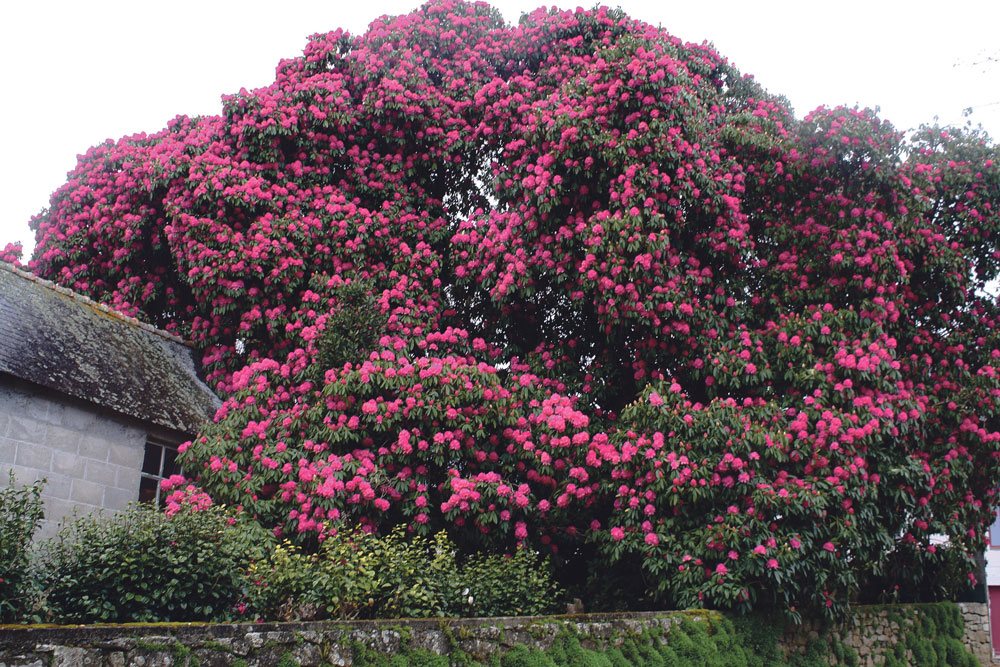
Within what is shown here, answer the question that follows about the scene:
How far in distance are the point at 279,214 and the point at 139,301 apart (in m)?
3.17

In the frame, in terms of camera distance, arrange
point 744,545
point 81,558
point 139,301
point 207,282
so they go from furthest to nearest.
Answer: point 139,301 < point 207,282 < point 744,545 < point 81,558

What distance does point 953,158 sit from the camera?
1318cm

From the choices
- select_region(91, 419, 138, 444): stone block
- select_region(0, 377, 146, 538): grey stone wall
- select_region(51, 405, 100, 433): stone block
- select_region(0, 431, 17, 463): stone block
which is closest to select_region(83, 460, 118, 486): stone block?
select_region(0, 377, 146, 538): grey stone wall

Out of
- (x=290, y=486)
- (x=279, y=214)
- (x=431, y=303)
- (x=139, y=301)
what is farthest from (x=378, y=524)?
(x=139, y=301)

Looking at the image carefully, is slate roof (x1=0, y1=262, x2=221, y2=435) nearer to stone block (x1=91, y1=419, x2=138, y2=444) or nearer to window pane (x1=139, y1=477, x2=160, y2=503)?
stone block (x1=91, y1=419, x2=138, y2=444)

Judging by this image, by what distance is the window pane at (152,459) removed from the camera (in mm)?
11273

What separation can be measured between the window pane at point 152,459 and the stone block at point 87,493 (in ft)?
3.06

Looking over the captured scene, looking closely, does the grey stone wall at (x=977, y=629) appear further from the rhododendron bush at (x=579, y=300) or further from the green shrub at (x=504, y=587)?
the green shrub at (x=504, y=587)

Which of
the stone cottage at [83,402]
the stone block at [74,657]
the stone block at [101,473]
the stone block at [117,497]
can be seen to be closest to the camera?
the stone block at [74,657]

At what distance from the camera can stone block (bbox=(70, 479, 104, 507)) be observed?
1000 cm

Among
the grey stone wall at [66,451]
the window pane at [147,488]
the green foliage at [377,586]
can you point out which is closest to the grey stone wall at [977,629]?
the green foliage at [377,586]

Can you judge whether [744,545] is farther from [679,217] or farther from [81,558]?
[81,558]

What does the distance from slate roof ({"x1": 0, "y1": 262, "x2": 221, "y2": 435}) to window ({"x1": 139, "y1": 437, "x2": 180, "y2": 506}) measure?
20.4 inches

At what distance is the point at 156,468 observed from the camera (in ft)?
37.6
